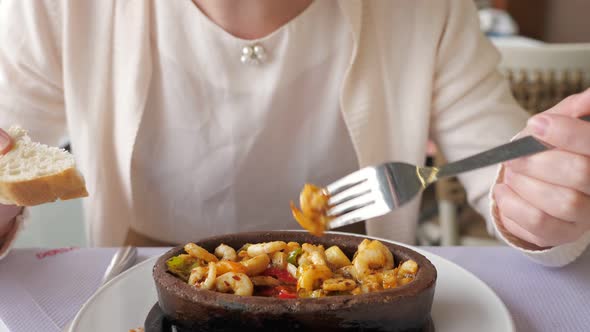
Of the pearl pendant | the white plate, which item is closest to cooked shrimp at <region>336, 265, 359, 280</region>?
the white plate

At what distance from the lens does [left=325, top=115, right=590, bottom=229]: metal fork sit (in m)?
0.79

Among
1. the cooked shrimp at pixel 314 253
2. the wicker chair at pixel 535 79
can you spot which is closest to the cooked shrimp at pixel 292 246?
the cooked shrimp at pixel 314 253

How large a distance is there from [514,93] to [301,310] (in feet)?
5.17

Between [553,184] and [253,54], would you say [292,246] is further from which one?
[253,54]

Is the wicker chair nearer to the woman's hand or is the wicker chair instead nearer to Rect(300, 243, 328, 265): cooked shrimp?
the woman's hand

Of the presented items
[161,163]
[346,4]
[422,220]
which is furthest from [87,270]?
[422,220]

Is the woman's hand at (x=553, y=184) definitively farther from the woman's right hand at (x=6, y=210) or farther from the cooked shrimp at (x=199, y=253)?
the woman's right hand at (x=6, y=210)

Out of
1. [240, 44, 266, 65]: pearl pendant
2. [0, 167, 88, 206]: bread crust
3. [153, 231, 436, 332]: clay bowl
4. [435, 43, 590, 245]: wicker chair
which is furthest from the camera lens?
[435, 43, 590, 245]: wicker chair

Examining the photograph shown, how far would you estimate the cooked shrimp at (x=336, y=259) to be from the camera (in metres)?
0.85

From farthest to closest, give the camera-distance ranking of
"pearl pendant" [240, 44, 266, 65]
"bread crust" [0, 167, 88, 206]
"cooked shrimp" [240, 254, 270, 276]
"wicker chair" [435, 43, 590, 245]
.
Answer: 1. "wicker chair" [435, 43, 590, 245]
2. "pearl pendant" [240, 44, 266, 65]
3. "bread crust" [0, 167, 88, 206]
4. "cooked shrimp" [240, 254, 270, 276]

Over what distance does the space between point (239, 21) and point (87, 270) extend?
622 millimetres

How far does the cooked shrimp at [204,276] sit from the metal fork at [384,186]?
0.17 m

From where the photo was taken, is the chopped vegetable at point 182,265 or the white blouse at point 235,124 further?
the white blouse at point 235,124

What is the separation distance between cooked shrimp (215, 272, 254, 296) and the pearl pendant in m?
0.70
